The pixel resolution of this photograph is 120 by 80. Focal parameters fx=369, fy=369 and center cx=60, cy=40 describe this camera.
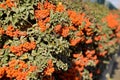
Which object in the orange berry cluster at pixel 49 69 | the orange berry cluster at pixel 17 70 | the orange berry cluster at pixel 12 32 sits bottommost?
the orange berry cluster at pixel 17 70

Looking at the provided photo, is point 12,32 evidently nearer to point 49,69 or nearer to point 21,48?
point 21,48

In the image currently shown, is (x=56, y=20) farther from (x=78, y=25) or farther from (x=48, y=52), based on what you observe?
(x=78, y=25)

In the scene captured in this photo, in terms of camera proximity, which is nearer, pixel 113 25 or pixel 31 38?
pixel 31 38

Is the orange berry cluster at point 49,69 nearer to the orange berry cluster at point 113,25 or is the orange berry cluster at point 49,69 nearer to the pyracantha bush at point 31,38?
the pyracantha bush at point 31,38

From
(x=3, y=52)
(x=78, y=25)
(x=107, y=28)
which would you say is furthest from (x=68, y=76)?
(x=107, y=28)

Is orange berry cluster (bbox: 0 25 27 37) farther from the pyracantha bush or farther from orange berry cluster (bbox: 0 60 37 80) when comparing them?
orange berry cluster (bbox: 0 60 37 80)

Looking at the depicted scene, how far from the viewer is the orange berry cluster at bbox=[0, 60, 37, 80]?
4418 mm

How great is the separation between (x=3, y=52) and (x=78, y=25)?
2.11 meters

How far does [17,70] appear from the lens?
4.42 metres

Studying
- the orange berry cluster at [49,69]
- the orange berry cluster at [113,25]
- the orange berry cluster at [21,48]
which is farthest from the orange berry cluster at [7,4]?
the orange berry cluster at [113,25]

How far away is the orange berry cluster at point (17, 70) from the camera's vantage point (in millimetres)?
4418

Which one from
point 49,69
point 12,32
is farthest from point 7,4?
point 49,69

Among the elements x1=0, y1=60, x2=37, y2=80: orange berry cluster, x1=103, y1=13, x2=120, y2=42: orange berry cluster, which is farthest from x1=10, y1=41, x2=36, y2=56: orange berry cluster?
x1=103, y1=13, x2=120, y2=42: orange berry cluster

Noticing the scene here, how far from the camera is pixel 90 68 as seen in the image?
8.17 m
